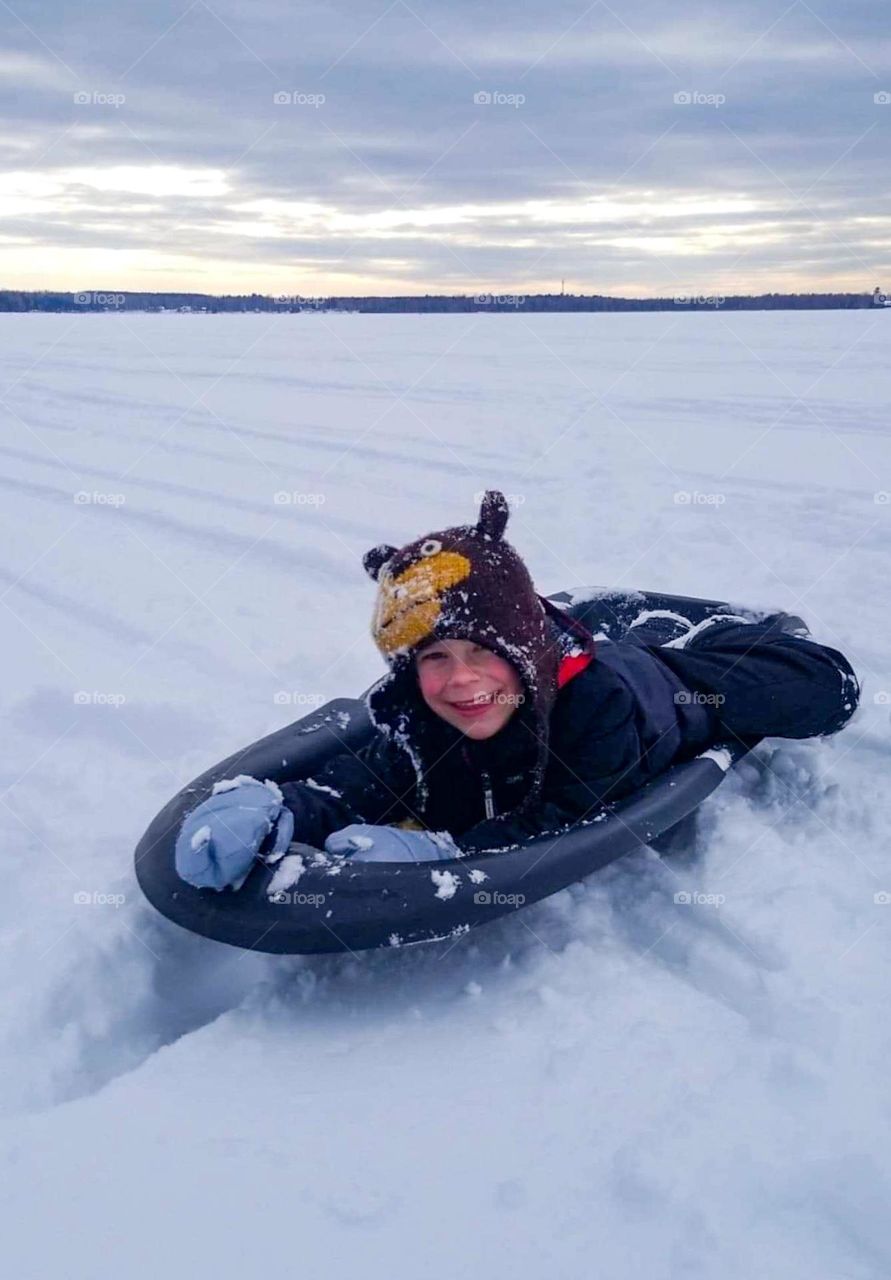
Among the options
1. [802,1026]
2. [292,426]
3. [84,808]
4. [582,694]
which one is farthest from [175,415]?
[802,1026]

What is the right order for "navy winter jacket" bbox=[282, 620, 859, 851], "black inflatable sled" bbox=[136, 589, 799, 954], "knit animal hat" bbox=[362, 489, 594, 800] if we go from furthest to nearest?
"navy winter jacket" bbox=[282, 620, 859, 851], "knit animal hat" bbox=[362, 489, 594, 800], "black inflatable sled" bbox=[136, 589, 799, 954]

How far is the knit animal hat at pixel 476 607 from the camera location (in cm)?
230

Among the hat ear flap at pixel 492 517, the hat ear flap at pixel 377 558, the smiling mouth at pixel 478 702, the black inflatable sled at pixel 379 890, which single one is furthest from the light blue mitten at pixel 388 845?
the hat ear flap at pixel 492 517

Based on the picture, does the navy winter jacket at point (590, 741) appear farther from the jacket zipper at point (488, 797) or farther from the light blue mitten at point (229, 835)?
the light blue mitten at point (229, 835)

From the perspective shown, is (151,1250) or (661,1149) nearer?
(151,1250)

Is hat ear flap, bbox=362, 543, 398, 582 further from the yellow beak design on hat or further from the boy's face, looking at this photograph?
the boy's face

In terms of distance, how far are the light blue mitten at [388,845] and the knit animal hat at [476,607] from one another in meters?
0.25

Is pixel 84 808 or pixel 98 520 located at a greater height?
pixel 98 520

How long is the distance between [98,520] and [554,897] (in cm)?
444

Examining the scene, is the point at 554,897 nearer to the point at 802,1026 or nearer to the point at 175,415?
the point at 802,1026

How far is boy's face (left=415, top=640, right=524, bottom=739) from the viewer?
2.35 meters

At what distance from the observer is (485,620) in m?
2.30

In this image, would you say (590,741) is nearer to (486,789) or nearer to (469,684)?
(486,789)

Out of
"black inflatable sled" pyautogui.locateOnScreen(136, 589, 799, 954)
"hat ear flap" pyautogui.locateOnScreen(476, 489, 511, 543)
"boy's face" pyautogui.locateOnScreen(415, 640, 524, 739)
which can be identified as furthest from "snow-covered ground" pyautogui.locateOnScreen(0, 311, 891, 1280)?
"hat ear flap" pyautogui.locateOnScreen(476, 489, 511, 543)
